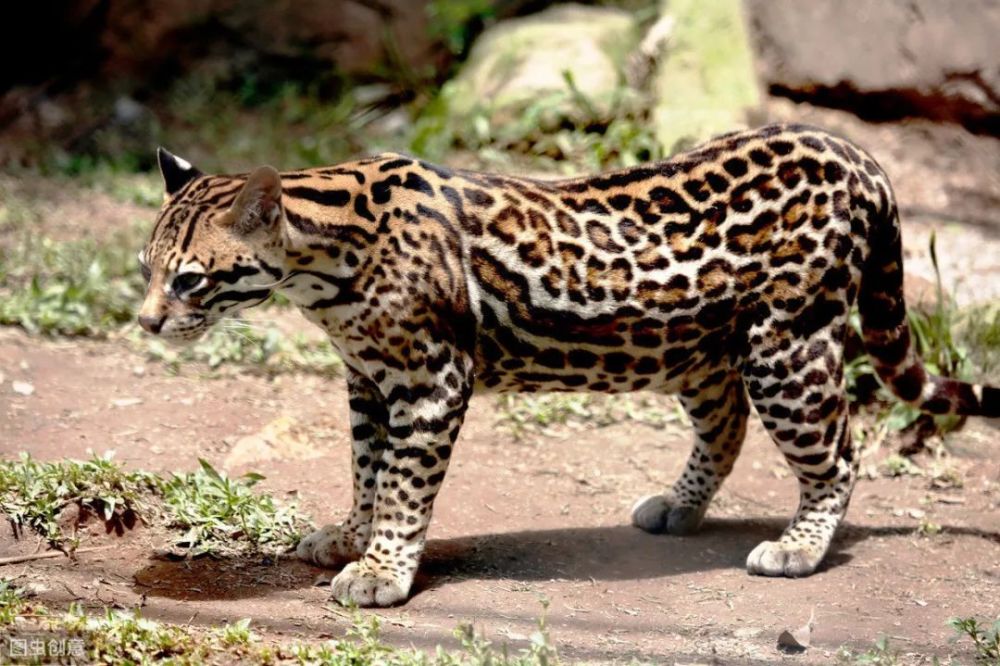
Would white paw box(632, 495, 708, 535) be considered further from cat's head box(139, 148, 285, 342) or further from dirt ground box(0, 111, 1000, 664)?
cat's head box(139, 148, 285, 342)

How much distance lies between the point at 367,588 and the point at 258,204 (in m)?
1.73

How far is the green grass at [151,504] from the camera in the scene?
19.7 ft

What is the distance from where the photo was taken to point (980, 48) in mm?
11328

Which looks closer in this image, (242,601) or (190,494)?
(242,601)

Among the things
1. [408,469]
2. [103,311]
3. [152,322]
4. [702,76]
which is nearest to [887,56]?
[702,76]

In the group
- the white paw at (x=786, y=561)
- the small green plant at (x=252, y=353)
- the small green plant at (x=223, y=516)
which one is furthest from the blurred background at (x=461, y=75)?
the small green plant at (x=223, y=516)

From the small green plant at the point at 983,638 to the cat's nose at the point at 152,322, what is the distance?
344cm

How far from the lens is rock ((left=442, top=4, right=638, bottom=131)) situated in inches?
459

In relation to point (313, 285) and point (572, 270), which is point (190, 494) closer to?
point (313, 285)

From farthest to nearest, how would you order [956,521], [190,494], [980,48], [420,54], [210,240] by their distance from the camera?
[420,54] < [980,48] < [956,521] < [190,494] < [210,240]

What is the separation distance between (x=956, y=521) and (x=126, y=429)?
4.65 m

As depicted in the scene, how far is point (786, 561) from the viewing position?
6348 mm

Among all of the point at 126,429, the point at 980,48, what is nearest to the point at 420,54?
the point at 980,48

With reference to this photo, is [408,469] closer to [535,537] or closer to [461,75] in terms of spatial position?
[535,537]
